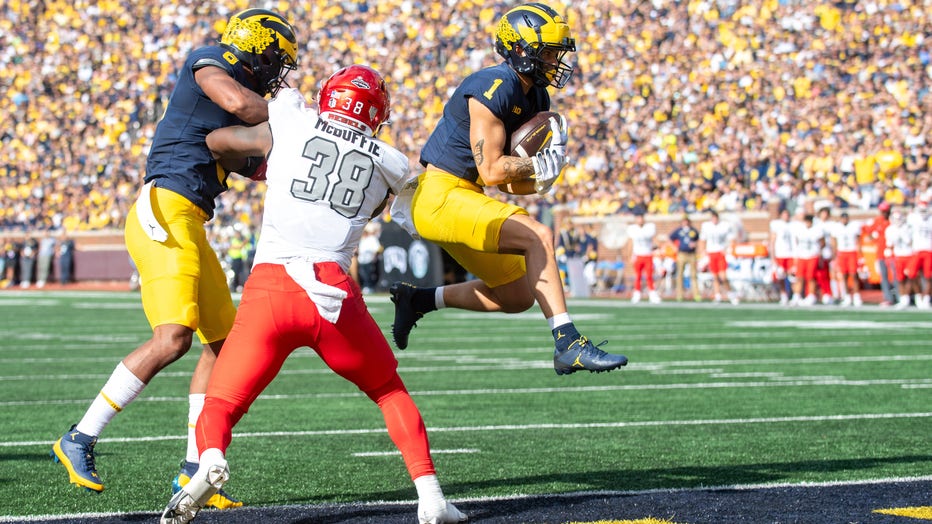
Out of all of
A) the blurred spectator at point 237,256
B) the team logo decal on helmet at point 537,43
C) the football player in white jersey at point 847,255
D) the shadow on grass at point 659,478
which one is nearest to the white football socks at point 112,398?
the shadow on grass at point 659,478

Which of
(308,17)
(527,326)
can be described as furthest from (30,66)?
(527,326)

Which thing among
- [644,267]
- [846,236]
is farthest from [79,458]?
[644,267]

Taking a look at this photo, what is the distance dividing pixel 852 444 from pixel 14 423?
495cm

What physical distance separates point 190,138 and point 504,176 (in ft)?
4.25

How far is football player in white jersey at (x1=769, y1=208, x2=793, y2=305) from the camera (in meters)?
22.5

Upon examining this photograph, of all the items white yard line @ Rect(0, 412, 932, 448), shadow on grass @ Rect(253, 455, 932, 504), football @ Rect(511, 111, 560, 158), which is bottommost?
shadow on grass @ Rect(253, 455, 932, 504)

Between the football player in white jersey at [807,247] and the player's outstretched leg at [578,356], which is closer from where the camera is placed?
the player's outstretched leg at [578,356]

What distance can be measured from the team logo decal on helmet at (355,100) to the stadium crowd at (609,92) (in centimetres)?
1875

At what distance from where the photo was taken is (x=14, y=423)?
831 cm

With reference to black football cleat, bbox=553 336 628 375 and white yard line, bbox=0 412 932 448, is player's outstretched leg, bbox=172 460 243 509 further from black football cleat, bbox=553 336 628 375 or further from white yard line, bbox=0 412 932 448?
white yard line, bbox=0 412 932 448

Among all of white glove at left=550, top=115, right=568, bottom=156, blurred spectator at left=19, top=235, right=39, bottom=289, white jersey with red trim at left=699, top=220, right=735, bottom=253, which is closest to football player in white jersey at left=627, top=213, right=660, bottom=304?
white jersey with red trim at left=699, top=220, right=735, bottom=253

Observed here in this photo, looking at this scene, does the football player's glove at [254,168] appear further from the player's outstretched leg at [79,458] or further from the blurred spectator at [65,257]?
the blurred spectator at [65,257]

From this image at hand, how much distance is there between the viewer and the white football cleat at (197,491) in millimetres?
4363

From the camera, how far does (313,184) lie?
4.62 metres
